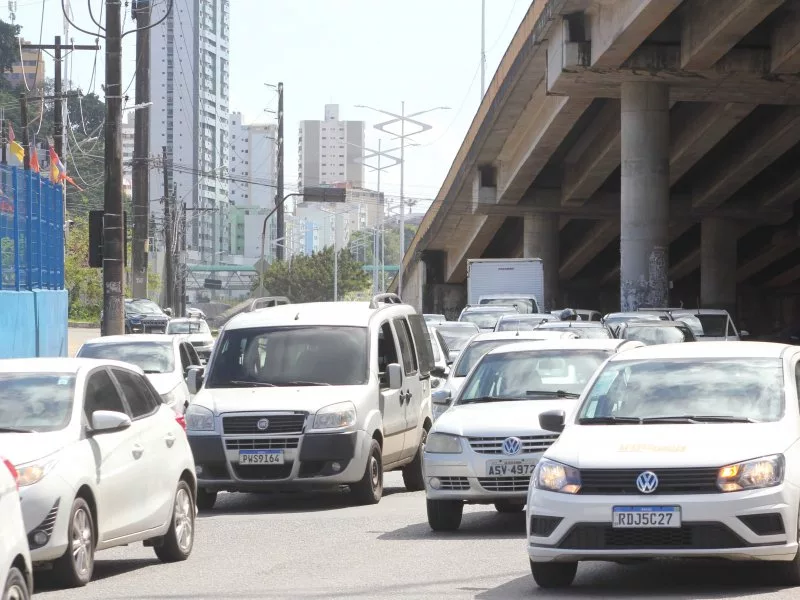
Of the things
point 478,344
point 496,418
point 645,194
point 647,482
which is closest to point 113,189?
point 478,344

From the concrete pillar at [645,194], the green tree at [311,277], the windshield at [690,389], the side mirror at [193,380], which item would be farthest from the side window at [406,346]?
the green tree at [311,277]

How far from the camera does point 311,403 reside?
15008mm

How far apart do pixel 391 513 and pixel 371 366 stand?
1.78 metres

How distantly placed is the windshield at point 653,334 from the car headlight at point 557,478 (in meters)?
18.4

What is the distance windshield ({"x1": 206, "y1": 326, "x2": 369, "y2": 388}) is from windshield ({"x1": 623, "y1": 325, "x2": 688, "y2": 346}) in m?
12.3

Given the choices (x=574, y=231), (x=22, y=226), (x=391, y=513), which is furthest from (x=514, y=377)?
(x=574, y=231)

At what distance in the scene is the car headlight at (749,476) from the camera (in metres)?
8.95

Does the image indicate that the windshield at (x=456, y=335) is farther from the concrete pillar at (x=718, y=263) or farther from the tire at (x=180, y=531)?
the concrete pillar at (x=718, y=263)

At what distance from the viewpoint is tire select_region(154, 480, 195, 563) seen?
36.7 feet

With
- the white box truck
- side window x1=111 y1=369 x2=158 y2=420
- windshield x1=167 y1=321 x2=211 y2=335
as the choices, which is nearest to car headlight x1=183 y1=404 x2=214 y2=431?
side window x1=111 y1=369 x2=158 y2=420

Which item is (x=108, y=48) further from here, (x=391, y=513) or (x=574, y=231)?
(x=574, y=231)

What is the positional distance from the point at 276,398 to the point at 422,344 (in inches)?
130

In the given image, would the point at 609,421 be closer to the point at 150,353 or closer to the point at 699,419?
the point at 699,419

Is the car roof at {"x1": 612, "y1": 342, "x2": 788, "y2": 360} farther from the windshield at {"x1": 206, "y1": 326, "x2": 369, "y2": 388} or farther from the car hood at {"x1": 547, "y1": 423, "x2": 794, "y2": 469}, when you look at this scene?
the windshield at {"x1": 206, "y1": 326, "x2": 369, "y2": 388}
